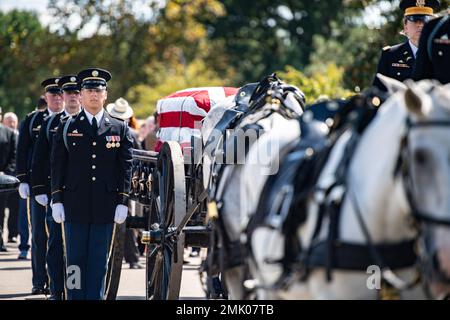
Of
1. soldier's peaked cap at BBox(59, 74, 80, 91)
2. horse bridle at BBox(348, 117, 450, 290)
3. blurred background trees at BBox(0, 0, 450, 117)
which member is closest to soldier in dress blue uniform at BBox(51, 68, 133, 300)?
soldier's peaked cap at BBox(59, 74, 80, 91)

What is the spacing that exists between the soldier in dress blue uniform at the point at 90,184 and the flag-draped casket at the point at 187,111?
145 cm

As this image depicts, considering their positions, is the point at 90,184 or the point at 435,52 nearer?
the point at 435,52

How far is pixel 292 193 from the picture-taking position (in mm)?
5098

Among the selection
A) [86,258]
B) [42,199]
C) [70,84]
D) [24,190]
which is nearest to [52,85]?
[24,190]

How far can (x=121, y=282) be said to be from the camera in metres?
12.2

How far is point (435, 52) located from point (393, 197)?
2.09 metres

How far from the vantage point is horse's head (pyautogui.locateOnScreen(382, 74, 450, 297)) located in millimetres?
4344

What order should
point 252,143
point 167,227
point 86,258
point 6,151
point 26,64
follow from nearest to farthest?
point 252,143 → point 86,258 → point 167,227 → point 6,151 → point 26,64

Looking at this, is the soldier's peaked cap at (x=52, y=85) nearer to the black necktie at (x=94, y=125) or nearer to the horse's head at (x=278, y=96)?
the black necktie at (x=94, y=125)

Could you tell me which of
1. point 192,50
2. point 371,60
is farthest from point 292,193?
point 192,50

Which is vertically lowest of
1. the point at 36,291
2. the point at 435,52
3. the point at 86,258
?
the point at 36,291

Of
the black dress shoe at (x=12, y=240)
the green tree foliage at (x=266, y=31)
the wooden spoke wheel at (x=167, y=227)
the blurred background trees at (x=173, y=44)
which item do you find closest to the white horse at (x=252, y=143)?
the wooden spoke wheel at (x=167, y=227)

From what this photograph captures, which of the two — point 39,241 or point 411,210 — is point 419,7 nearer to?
point 411,210
